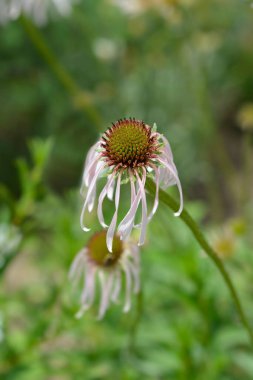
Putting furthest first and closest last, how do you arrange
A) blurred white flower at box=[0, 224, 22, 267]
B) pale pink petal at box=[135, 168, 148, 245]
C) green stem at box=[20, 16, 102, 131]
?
green stem at box=[20, 16, 102, 131] → blurred white flower at box=[0, 224, 22, 267] → pale pink petal at box=[135, 168, 148, 245]

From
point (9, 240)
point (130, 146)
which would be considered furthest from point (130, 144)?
point (9, 240)

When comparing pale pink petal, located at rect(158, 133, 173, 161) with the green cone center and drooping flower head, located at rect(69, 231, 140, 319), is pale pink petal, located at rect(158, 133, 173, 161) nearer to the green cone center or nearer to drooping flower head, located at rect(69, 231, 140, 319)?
the green cone center

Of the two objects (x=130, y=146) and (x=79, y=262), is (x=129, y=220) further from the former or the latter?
(x=79, y=262)

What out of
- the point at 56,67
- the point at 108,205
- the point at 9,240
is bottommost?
the point at 9,240

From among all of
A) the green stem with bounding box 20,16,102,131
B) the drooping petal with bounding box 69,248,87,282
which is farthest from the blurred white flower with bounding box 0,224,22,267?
the green stem with bounding box 20,16,102,131

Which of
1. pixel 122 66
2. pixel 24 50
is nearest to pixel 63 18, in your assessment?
pixel 24 50

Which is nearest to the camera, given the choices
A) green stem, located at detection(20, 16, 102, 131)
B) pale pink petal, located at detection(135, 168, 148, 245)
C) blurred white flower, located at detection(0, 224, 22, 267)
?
pale pink petal, located at detection(135, 168, 148, 245)

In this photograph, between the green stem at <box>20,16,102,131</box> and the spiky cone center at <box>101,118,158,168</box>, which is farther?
the green stem at <box>20,16,102,131</box>

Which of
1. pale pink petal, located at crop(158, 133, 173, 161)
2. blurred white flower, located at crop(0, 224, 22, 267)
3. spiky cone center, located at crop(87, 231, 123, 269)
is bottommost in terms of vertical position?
pale pink petal, located at crop(158, 133, 173, 161)
